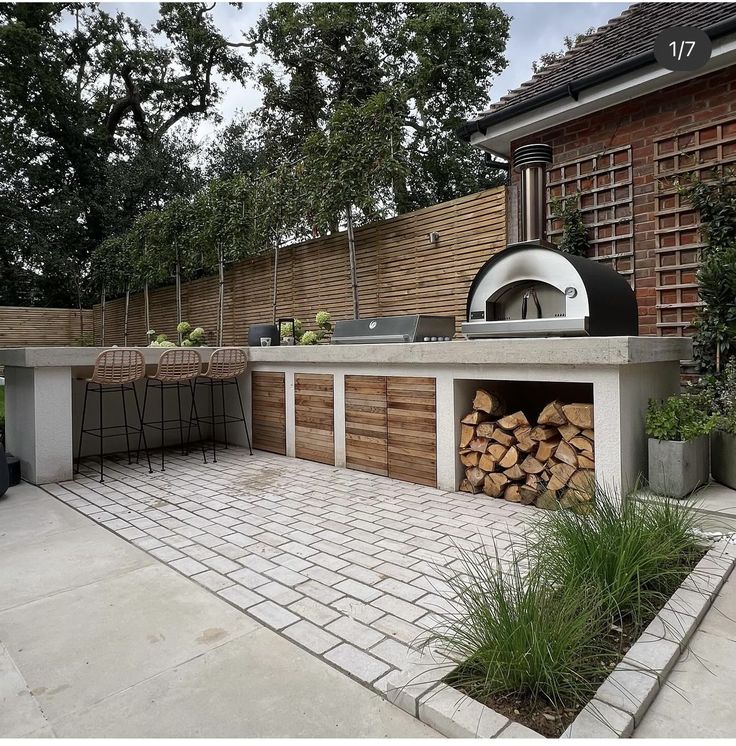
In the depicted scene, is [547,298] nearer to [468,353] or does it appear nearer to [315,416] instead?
[468,353]

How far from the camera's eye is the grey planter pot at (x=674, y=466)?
3387mm

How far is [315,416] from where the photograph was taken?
5.64 m

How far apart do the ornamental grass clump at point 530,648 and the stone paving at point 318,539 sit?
0.91 ft

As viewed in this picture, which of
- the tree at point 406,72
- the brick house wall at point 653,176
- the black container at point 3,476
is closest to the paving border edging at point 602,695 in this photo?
the brick house wall at point 653,176

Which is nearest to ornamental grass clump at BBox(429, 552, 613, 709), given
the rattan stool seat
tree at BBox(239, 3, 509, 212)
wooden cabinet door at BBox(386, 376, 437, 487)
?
wooden cabinet door at BBox(386, 376, 437, 487)

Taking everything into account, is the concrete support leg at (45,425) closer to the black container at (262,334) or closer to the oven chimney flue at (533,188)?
the black container at (262,334)

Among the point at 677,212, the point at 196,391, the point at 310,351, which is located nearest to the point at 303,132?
the point at 196,391

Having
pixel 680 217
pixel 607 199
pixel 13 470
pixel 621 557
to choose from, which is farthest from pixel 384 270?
pixel 621 557

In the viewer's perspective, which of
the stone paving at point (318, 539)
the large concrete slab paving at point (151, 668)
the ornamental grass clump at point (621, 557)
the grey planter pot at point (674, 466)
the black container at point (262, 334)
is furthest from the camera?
the black container at point (262, 334)

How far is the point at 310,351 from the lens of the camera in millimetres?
5547

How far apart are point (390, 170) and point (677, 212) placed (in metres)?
3.33

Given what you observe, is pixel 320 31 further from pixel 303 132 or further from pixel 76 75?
pixel 76 75

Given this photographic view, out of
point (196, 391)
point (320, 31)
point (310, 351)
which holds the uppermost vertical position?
point (320, 31)

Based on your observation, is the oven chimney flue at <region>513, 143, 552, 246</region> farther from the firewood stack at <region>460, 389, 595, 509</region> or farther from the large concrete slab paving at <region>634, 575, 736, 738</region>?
the large concrete slab paving at <region>634, 575, 736, 738</region>
